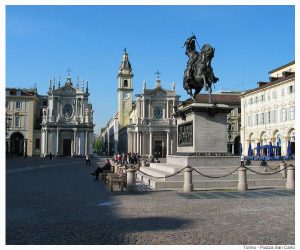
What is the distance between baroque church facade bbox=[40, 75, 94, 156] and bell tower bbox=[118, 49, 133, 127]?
20.5 meters

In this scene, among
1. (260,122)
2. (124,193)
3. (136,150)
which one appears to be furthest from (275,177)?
(136,150)

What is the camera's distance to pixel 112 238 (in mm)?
7664

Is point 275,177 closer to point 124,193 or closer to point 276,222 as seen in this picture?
A: point 124,193

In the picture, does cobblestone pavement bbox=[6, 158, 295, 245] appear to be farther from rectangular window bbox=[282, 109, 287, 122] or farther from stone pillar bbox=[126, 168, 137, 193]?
rectangular window bbox=[282, 109, 287, 122]

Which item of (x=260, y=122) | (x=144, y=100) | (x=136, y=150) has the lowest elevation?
(x=136, y=150)

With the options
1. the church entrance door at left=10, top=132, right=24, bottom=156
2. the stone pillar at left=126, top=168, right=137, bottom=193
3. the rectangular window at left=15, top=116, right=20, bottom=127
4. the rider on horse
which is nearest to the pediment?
the rectangular window at left=15, top=116, right=20, bottom=127

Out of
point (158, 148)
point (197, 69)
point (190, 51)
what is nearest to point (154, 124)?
point (158, 148)

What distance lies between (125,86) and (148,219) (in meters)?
99.4

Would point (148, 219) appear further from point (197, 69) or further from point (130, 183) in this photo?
point (197, 69)

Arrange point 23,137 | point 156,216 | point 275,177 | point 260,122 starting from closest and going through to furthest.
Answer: point 156,216 → point 275,177 → point 260,122 → point 23,137

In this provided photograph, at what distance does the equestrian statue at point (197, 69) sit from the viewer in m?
19.5

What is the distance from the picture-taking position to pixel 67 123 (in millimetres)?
85188

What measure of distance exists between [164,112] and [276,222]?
3264 inches

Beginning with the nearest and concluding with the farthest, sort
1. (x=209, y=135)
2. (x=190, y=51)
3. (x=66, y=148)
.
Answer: (x=209, y=135) < (x=190, y=51) < (x=66, y=148)
